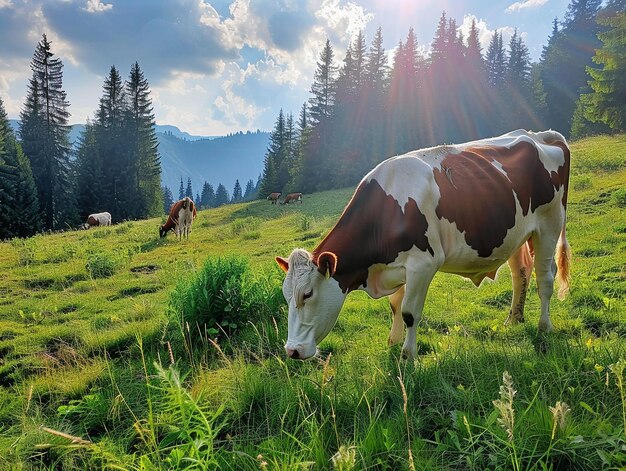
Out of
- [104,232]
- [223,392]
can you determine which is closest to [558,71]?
[104,232]

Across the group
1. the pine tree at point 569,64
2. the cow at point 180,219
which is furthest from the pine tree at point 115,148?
the pine tree at point 569,64

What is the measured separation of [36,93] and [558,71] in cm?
5952

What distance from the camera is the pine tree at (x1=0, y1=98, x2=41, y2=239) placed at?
3891cm

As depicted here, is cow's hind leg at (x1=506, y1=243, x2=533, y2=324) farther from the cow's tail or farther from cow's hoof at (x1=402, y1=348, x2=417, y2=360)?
cow's hoof at (x1=402, y1=348, x2=417, y2=360)

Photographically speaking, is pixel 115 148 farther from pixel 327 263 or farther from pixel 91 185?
pixel 327 263

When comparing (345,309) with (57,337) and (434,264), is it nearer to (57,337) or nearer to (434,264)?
(434,264)

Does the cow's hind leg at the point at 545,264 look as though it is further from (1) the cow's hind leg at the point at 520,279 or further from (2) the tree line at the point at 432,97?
(2) the tree line at the point at 432,97

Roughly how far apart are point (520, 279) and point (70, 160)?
54532 millimetres

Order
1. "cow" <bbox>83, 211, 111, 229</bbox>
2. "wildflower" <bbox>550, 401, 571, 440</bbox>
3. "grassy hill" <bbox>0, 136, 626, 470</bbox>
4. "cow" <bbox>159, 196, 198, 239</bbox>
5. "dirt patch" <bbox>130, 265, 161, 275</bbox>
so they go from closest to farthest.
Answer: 1. "wildflower" <bbox>550, 401, 571, 440</bbox>
2. "grassy hill" <bbox>0, 136, 626, 470</bbox>
3. "dirt patch" <bbox>130, 265, 161, 275</bbox>
4. "cow" <bbox>159, 196, 198, 239</bbox>
5. "cow" <bbox>83, 211, 111, 229</bbox>

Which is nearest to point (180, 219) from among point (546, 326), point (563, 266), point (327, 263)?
point (563, 266)

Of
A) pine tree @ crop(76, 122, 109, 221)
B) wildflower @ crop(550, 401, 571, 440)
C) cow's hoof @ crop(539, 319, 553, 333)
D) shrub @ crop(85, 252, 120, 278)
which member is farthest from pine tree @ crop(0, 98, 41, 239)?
wildflower @ crop(550, 401, 571, 440)

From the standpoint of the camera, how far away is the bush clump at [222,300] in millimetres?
5543

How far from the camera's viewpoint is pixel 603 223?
33.7 ft

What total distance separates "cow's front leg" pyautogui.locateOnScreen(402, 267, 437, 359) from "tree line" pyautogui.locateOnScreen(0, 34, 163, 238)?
4496 cm
